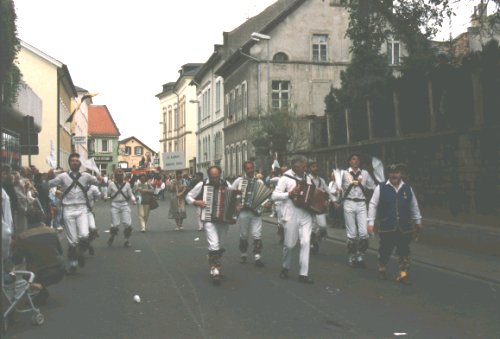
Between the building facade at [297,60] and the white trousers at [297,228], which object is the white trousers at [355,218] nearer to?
the white trousers at [297,228]

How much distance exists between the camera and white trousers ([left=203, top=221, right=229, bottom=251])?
1090cm

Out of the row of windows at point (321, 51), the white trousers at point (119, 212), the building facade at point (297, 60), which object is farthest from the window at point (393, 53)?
the white trousers at point (119, 212)

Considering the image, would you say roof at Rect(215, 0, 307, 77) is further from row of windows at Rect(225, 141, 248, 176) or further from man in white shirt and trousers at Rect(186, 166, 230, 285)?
man in white shirt and trousers at Rect(186, 166, 230, 285)

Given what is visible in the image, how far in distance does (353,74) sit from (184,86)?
167ft

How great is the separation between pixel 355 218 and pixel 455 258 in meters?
2.43


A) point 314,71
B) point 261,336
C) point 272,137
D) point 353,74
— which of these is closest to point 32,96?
point 272,137

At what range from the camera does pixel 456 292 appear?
9.81 m

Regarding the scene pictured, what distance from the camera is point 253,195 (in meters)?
13.4

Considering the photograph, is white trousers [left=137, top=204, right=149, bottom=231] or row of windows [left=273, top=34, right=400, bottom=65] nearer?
white trousers [left=137, top=204, right=149, bottom=231]

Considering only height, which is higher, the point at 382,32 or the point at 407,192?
the point at 382,32

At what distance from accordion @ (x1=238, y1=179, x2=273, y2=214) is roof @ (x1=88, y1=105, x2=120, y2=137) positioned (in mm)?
114289

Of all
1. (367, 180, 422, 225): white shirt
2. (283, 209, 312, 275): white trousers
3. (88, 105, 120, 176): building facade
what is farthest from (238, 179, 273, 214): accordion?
(88, 105, 120, 176): building facade

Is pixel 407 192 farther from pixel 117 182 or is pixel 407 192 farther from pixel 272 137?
pixel 272 137

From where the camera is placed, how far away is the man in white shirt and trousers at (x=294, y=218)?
10711 millimetres
